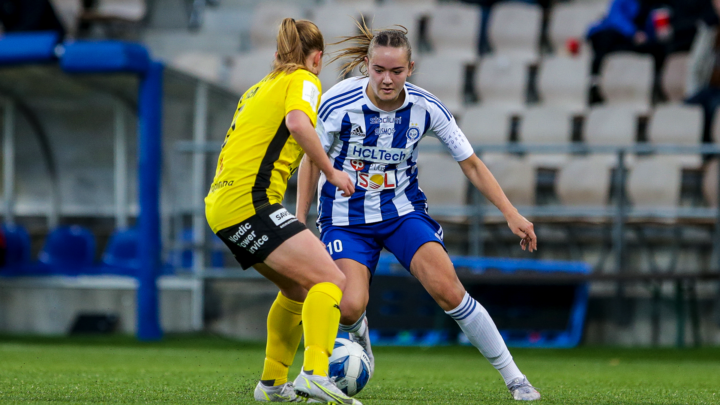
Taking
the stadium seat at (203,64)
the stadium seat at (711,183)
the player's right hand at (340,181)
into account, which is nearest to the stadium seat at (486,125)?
the stadium seat at (711,183)

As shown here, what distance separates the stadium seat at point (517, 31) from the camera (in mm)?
10828

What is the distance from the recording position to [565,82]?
10.1 metres

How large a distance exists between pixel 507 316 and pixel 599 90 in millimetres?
3294

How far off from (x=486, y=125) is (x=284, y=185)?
6029 mm

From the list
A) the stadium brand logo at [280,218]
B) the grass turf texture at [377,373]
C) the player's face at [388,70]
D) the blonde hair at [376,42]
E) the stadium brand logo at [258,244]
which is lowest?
the grass turf texture at [377,373]

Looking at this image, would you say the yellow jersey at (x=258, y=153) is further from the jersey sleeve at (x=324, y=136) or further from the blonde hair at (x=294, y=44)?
the jersey sleeve at (x=324, y=136)

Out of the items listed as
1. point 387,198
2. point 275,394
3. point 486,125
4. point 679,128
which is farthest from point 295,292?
point 679,128

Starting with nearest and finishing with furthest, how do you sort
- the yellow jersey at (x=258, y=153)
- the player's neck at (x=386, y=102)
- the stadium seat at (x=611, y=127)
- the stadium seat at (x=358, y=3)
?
1. the yellow jersey at (x=258, y=153)
2. the player's neck at (x=386, y=102)
3. the stadium seat at (x=611, y=127)
4. the stadium seat at (x=358, y=3)


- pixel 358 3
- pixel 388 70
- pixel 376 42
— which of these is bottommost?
pixel 388 70

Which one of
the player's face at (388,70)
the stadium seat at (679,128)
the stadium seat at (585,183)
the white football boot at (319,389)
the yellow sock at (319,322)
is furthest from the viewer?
→ the stadium seat at (679,128)

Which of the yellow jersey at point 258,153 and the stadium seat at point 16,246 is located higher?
the yellow jersey at point 258,153

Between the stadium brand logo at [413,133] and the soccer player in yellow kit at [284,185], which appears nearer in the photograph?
the soccer player in yellow kit at [284,185]

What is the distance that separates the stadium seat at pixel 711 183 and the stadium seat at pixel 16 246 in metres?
7.04

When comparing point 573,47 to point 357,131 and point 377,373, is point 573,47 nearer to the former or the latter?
point 377,373
